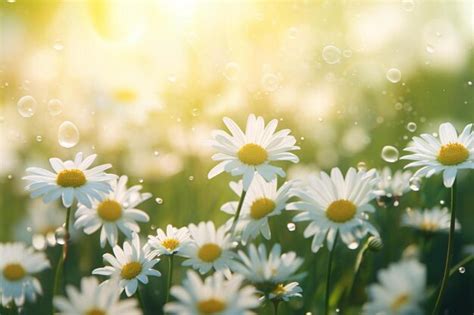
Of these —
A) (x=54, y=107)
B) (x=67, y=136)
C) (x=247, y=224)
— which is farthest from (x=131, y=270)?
(x=54, y=107)

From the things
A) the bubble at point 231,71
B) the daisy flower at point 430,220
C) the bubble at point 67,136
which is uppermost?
the bubble at point 231,71

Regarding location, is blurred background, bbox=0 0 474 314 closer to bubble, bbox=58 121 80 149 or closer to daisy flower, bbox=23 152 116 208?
bubble, bbox=58 121 80 149

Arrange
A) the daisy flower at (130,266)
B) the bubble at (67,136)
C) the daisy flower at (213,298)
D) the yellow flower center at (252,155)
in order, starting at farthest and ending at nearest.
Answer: the bubble at (67,136), the yellow flower center at (252,155), the daisy flower at (130,266), the daisy flower at (213,298)

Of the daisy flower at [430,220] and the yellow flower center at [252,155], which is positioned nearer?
the yellow flower center at [252,155]

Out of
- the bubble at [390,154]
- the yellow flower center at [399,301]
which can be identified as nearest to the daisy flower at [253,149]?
the yellow flower center at [399,301]

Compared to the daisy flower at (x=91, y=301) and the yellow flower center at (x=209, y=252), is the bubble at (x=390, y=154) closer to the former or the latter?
the yellow flower center at (x=209, y=252)

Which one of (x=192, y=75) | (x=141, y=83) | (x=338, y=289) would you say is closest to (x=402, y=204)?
(x=338, y=289)
